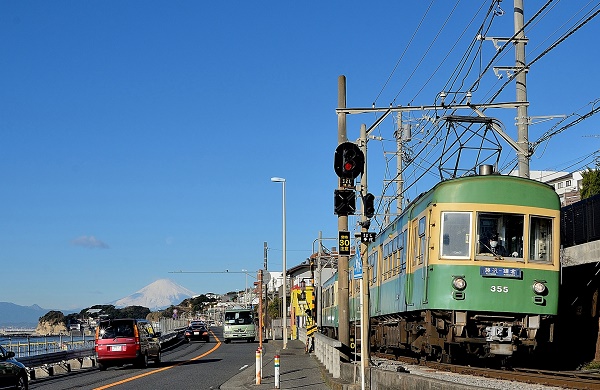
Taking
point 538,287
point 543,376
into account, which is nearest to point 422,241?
point 538,287

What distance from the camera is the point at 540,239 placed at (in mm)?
17312

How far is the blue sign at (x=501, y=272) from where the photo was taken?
1670 cm

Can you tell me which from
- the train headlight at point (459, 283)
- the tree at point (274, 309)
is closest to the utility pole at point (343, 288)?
the train headlight at point (459, 283)

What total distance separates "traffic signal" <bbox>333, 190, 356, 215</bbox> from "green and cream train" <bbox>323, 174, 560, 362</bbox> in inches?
89.6

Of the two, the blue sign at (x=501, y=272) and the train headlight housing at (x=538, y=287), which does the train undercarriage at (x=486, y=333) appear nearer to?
the train headlight housing at (x=538, y=287)

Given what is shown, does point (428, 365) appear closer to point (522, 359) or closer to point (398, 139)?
point (522, 359)

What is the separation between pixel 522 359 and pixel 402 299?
3138 millimetres

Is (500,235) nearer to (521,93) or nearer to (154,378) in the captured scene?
(521,93)

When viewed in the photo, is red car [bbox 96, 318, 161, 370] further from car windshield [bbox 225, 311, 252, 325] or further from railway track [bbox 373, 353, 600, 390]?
car windshield [bbox 225, 311, 252, 325]

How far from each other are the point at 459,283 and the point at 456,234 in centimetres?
104

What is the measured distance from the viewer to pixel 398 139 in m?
38.1

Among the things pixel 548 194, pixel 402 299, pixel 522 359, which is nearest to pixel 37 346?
pixel 402 299

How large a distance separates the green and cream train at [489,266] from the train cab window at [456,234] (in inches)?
0.8

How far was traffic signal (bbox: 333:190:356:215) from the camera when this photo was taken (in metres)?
15.5
